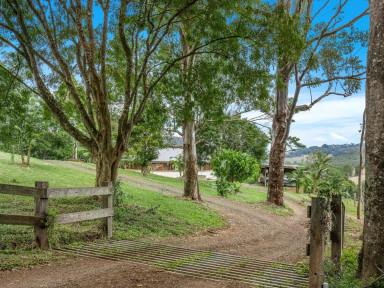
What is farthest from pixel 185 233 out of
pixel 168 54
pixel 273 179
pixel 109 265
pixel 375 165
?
pixel 273 179

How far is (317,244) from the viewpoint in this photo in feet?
17.8

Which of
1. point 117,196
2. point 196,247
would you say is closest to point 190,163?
point 117,196

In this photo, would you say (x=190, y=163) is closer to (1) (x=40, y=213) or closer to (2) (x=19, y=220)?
(1) (x=40, y=213)

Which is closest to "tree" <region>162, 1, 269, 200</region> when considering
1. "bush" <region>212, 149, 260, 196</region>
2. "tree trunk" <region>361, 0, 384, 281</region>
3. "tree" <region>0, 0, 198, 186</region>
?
"tree" <region>0, 0, 198, 186</region>

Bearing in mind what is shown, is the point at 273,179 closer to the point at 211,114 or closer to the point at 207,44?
the point at 211,114

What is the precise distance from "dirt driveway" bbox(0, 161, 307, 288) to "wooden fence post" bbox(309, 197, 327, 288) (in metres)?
1.30

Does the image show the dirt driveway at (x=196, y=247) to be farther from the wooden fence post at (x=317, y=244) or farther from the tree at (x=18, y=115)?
the tree at (x=18, y=115)

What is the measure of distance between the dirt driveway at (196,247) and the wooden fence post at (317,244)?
51.3 inches

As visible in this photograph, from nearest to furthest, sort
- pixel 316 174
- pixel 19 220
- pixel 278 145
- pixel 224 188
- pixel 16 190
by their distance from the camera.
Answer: pixel 19 220
pixel 16 190
pixel 278 145
pixel 224 188
pixel 316 174

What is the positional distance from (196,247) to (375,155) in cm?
524

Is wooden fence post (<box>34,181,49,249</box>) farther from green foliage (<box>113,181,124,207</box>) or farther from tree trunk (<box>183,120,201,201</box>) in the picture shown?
tree trunk (<box>183,120,201,201</box>)

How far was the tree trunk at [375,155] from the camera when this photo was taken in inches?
230

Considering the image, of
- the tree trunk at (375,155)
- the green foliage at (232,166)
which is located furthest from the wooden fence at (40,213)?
the green foliage at (232,166)

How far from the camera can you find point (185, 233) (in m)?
11.9
